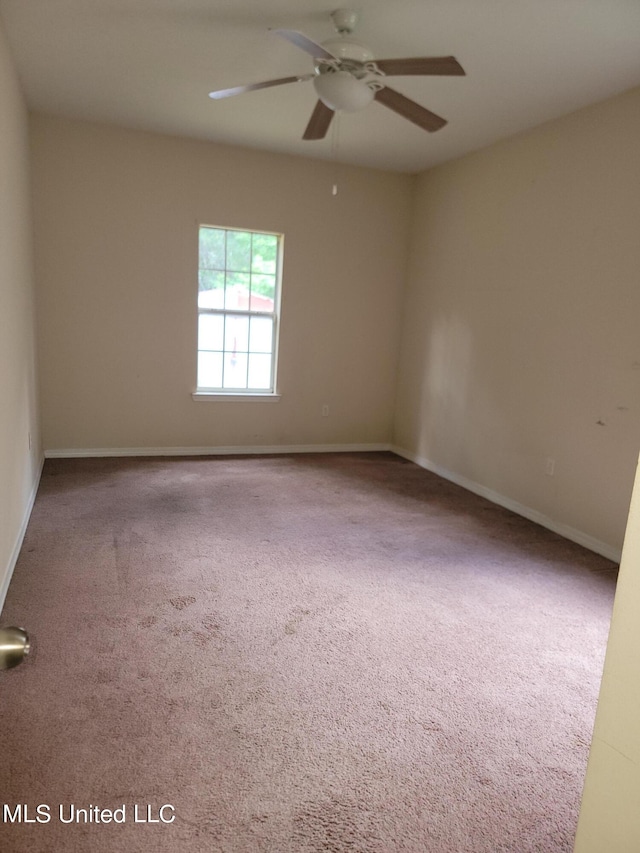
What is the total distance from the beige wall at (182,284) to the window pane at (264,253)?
135mm

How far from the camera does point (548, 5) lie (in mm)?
2373

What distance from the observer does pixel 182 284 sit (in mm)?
4844

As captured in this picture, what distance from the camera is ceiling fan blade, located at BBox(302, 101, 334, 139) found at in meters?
2.97

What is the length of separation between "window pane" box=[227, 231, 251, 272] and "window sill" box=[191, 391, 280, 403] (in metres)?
1.15

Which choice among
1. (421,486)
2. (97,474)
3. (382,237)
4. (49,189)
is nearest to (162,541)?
(97,474)

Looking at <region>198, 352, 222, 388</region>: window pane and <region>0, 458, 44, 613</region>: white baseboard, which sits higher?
<region>198, 352, 222, 388</region>: window pane

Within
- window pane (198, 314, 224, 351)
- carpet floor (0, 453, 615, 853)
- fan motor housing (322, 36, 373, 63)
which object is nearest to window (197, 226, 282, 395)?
window pane (198, 314, 224, 351)

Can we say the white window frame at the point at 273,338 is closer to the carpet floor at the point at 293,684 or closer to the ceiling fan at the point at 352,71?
the carpet floor at the point at 293,684

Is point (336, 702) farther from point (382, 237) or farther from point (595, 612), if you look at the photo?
point (382, 237)

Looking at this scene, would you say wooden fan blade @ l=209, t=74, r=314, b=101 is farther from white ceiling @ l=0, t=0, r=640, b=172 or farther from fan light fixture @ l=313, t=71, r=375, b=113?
white ceiling @ l=0, t=0, r=640, b=172

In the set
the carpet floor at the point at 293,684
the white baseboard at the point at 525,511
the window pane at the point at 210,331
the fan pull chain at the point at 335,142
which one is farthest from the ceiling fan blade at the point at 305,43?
the white baseboard at the point at 525,511

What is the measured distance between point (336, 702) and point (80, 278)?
3.97 m

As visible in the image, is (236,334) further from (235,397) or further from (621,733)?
(621,733)

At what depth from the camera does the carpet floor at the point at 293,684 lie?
1.48 m
